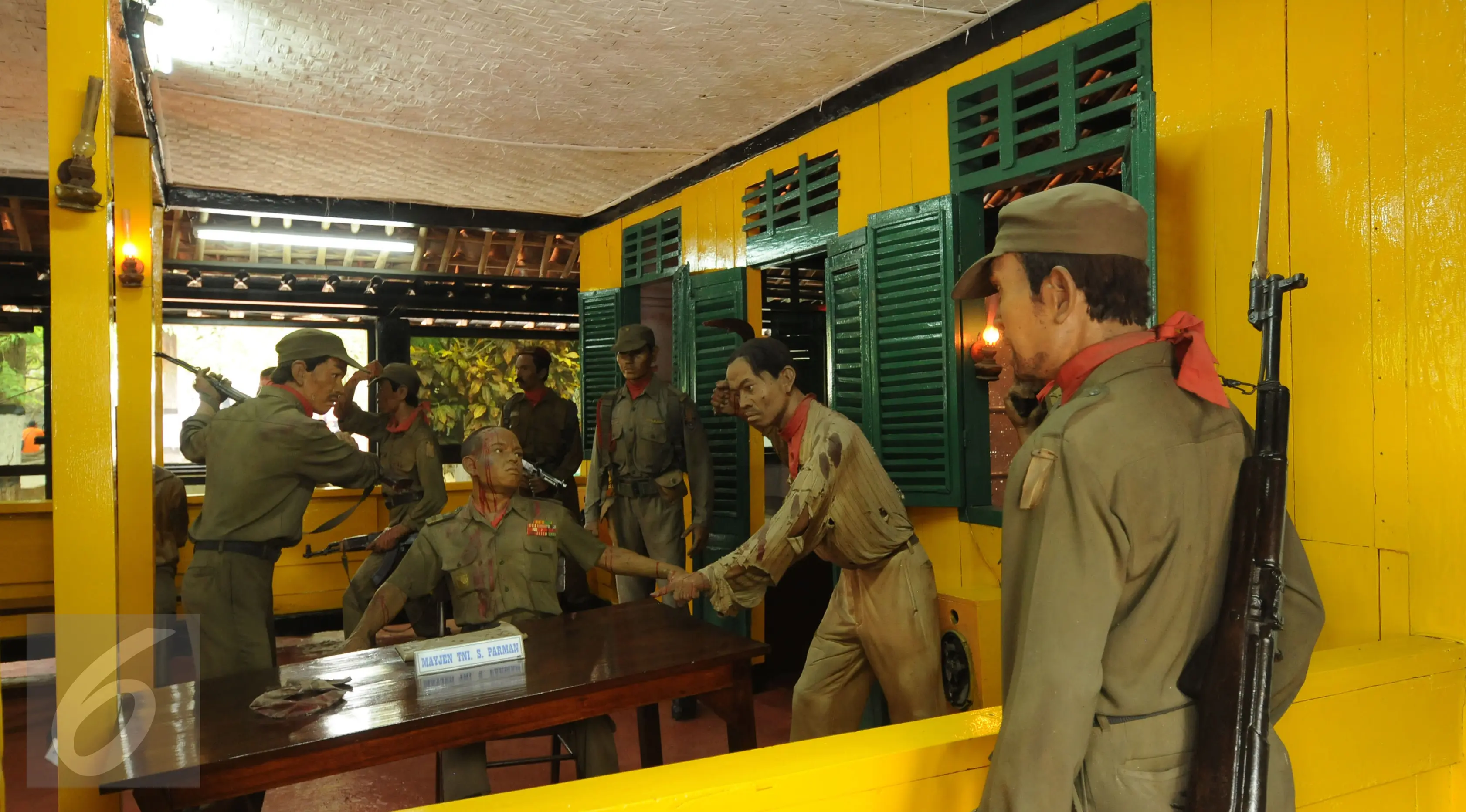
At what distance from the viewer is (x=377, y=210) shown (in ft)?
21.7

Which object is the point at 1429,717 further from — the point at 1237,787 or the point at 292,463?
the point at 292,463

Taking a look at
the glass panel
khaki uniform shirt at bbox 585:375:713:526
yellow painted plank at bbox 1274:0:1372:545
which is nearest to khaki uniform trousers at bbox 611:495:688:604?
khaki uniform shirt at bbox 585:375:713:526

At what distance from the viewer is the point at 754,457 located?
5.16 meters

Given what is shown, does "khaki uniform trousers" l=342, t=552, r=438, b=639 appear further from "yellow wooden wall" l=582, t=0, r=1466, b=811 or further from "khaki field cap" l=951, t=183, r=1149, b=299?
"khaki field cap" l=951, t=183, r=1149, b=299

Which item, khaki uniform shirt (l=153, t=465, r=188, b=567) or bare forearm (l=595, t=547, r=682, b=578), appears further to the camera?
khaki uniform shirt (l=153, t=465, r=188, b=567)

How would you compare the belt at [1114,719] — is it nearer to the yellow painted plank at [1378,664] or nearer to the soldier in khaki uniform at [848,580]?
the yellow painted plank at [1378,664]

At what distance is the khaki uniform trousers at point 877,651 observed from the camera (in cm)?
306

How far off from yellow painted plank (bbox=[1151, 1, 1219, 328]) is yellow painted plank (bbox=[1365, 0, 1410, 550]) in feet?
1.38

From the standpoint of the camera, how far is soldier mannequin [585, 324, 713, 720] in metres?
4.99

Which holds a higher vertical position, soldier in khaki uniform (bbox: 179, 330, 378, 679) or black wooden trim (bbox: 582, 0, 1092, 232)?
black wooden trim (bbox: 582, 0, 1092, 232)

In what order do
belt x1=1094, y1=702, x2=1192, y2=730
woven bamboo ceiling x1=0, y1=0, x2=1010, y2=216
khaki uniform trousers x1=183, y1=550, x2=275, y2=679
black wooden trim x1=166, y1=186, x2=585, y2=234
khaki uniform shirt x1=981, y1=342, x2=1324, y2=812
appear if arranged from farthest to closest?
black wooden trim x1=166, y1=186, x2=585, y2=234 < khaki uniform trousers x1=183, y1=550, x2=275, y2=679 < woven bamboo ceiling x1=0, y1=0, x2=1010, y2=216 < belt x1=1094, y1=702, x2=1192, y2=730 < khaki uniform shirt x1=981, y1=342, x2=1324, y2=812

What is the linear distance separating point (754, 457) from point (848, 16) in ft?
8.13

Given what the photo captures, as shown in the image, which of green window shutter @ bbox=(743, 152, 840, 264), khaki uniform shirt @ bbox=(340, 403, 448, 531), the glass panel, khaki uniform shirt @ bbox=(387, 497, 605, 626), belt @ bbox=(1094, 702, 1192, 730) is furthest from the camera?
the glass panel

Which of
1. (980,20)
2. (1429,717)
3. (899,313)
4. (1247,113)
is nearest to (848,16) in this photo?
(980,20)
